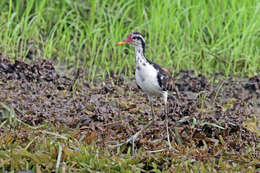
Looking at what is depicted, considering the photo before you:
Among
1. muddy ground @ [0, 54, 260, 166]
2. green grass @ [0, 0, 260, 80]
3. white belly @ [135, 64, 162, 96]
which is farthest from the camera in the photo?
green grass @ [0, 0, 260, 80]

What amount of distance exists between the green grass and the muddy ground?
0.38m

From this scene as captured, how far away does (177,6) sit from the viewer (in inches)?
343

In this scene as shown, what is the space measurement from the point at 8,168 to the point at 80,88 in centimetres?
259

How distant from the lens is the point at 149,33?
805 cm

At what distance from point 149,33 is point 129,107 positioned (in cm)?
213

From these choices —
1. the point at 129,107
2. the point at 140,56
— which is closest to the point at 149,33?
the point at 129,107

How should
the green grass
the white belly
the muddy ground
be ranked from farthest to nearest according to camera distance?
1. the green grass
2. the muddy ground
3. the white belly

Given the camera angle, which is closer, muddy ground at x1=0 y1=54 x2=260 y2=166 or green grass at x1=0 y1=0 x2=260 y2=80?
muddy ground at x1=0 y1=54 x2=260 y2=166

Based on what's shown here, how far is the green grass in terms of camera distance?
26.1 feet

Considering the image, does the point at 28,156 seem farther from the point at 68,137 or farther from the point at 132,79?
the point at 132,79

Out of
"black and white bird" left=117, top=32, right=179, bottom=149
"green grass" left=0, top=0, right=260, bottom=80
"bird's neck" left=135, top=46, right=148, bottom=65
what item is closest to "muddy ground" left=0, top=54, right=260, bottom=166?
"green grass" left=0, top=0, right=260, bottom=80

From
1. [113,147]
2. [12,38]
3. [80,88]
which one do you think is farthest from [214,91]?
[12,38]

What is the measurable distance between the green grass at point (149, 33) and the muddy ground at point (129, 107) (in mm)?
378

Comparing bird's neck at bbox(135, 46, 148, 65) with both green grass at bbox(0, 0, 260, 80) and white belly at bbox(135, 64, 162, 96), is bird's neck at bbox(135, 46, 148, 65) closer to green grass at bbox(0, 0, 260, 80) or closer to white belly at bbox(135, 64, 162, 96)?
white belly at bbox(135, 64, 162, 96)
